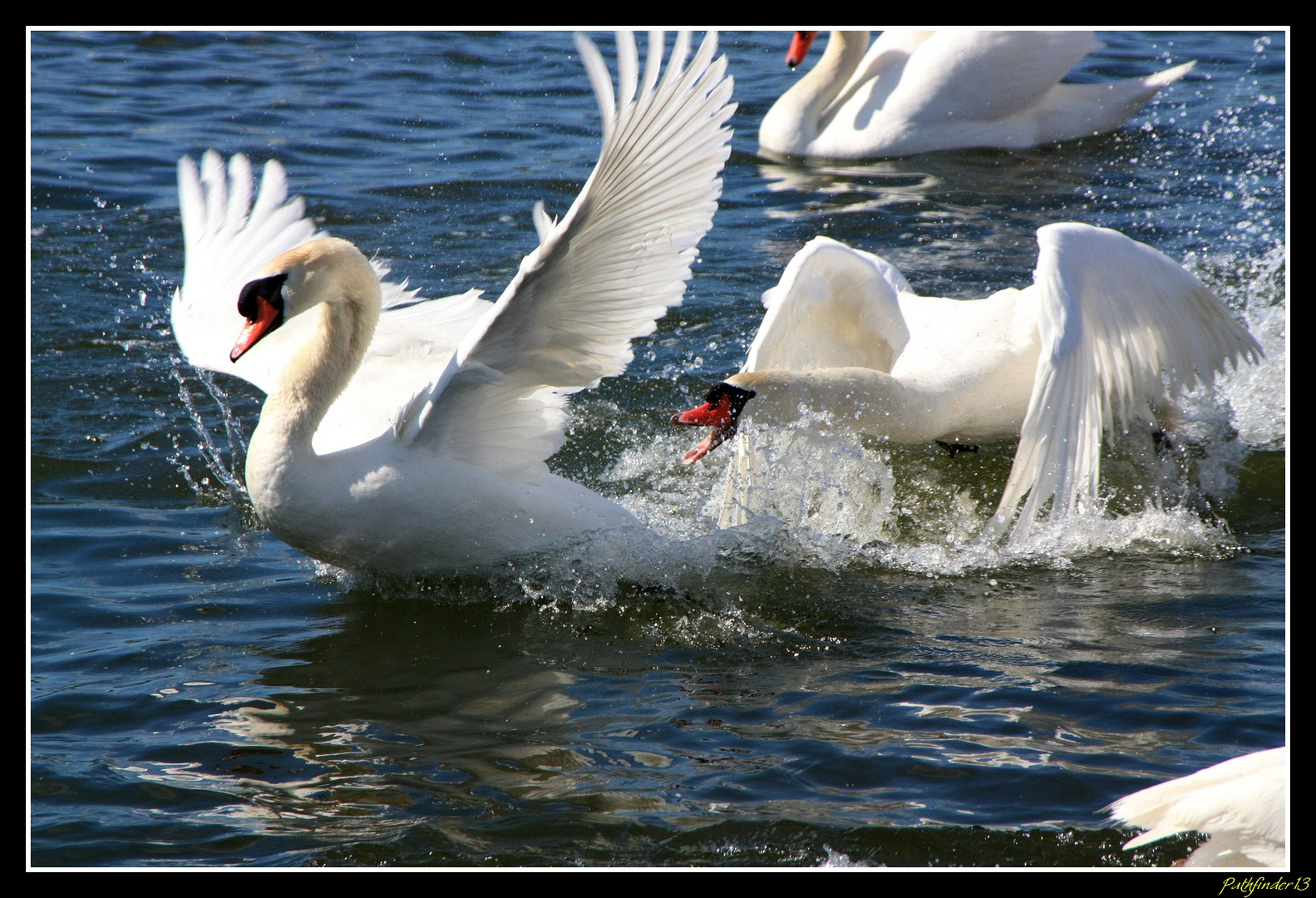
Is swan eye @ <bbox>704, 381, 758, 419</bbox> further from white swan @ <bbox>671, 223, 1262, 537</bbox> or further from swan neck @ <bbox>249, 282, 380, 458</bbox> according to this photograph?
swan neck @ <bbox>249, 282, 380, 458</bbox>

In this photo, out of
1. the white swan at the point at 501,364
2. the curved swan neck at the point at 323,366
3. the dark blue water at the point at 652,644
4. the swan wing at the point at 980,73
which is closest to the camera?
the dark blue water at the point at 652,644

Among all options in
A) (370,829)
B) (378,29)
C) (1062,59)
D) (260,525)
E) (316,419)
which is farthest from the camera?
(378,29)

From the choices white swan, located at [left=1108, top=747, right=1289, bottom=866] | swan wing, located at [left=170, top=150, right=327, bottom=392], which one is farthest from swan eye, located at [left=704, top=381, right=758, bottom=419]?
white swan, located at [left=1108, top=747, right=1289, bottom=866]

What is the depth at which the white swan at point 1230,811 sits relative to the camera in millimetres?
3137

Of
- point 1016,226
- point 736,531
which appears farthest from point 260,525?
point 1016,226

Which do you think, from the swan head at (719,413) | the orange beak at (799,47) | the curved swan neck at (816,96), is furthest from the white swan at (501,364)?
the orange beak at (799,47)

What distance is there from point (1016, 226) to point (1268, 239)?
5.78ft

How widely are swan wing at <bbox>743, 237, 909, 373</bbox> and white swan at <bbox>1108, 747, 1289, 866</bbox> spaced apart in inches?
132

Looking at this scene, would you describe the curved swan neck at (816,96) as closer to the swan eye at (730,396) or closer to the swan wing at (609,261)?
the swan eye at (730,396)

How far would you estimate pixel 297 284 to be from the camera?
5.09 metres

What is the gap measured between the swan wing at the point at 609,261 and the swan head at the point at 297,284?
0.68m

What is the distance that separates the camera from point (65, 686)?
15.3 ft

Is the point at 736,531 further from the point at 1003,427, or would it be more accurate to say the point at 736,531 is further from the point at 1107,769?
the point at 1107,769

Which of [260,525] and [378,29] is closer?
[260,525]
